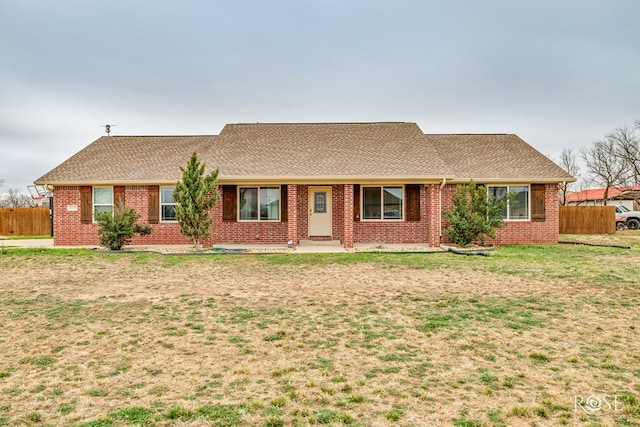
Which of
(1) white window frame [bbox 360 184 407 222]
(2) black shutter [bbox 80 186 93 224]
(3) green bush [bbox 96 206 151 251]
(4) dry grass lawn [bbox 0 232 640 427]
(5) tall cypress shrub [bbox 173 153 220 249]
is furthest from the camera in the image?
(2) black shutter [bbox 80 186 93 224]

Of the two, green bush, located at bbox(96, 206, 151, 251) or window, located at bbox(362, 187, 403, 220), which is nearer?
green bush, located at bbox(96, 206, 151, 251)

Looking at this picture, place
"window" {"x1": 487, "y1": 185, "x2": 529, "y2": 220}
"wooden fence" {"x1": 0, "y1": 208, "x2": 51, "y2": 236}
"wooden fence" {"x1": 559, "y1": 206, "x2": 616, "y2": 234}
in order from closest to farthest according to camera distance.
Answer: "window" {"x1": 487, "y1": 185, "x2": 529, "y2": 220}, "wooden fence" {"x1": 559, "y1": 206, "x2": 616, "y2": 234}, "wooden fence" {"x1": 0, "y1": 208, "x2": 51, "y2": 236}

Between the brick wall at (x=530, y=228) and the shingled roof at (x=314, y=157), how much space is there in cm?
78

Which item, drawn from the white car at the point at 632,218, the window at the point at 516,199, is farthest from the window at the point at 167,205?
the white car at the point at 632,218

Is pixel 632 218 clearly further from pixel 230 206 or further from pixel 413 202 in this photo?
pixel 230 206

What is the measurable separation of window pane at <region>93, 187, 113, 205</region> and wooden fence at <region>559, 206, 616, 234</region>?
22.7 metres

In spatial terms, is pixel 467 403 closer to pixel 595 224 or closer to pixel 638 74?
pixel 595 224

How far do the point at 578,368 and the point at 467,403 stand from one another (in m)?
1.50

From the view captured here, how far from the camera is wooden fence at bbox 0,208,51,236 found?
23.1 m

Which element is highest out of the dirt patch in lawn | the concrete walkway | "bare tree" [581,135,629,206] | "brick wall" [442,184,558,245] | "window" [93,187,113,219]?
"bare tree" [581,135,629,206]

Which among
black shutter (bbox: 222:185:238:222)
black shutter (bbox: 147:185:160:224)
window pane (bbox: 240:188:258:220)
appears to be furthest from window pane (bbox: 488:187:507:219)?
black shutter (bbox: 147:185:160:224)

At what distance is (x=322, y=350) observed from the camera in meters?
4.51

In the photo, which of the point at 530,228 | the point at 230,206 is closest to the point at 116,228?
the point at 230,206

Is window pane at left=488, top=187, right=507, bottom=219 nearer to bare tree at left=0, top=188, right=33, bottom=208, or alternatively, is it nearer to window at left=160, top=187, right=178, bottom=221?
window at left=160, top=187, right=178, bottom=221
